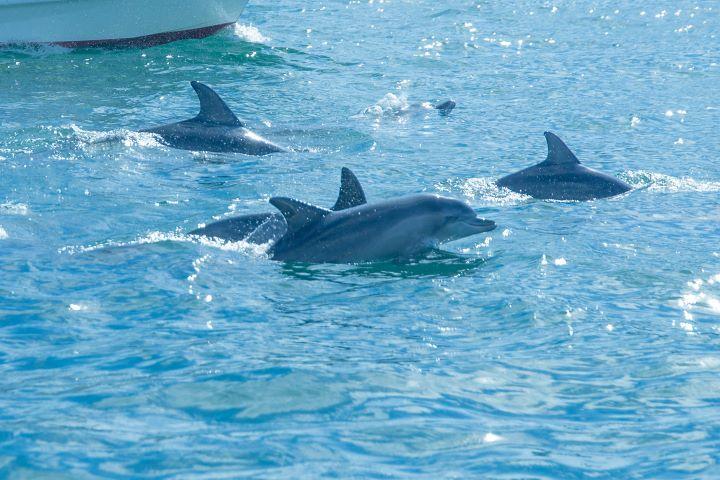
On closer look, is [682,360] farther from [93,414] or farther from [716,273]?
[93,414]

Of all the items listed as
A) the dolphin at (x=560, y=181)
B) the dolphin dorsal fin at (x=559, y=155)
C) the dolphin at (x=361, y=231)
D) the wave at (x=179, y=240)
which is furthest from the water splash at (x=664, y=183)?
the wave at (x=179, y=240)

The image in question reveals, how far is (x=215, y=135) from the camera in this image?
16688mm

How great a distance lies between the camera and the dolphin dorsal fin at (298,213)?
10695 mm

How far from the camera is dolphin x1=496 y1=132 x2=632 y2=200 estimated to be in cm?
1428

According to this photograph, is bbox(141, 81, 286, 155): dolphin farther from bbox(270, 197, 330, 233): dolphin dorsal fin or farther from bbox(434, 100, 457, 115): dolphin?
bbox(270, 197, 330, 233): dolphin dorsal fin

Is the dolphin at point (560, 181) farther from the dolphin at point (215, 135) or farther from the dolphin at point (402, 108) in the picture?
the dolphin at point (402, 108)

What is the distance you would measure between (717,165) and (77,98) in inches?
473

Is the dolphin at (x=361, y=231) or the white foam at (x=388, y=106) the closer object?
the dolphin at (x=361, y=231)

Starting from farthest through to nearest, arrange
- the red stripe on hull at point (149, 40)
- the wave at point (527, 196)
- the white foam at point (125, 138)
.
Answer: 1. the red stripe on hull at point (149, 40)
2. the white foam at point (125, 138)
3. the wave at point (527, 196)

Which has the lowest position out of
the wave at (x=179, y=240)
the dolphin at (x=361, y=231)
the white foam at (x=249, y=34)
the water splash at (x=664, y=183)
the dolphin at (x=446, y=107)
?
the water splash at (x=664, y=183)

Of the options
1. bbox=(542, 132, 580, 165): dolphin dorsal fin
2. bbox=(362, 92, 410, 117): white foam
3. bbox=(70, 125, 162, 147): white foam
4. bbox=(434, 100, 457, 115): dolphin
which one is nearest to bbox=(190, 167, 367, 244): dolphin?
bbox=(542, 132, 580, 165): dolphin dorsal fin

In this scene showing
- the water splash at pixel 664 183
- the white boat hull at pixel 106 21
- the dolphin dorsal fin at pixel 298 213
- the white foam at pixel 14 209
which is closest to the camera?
the dolphin dorsal fin at pixel 298 213

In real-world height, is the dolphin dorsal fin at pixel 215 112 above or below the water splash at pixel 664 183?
above

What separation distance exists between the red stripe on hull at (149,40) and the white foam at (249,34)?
60cm
